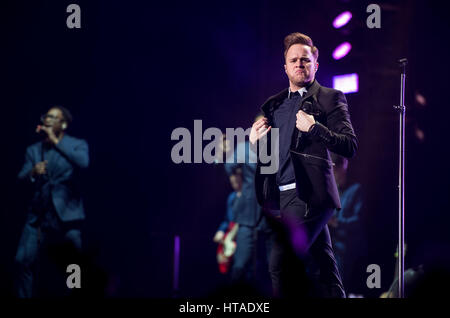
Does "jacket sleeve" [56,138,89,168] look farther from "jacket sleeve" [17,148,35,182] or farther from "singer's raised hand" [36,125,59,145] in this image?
"jacket sleeve" [17,148,35,182]

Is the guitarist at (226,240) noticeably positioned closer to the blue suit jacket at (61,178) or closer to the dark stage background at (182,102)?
the dark stage background at (182,102)

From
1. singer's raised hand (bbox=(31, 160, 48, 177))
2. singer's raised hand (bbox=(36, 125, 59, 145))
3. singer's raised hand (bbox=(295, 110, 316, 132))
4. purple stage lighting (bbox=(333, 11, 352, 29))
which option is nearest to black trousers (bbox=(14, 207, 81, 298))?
singer's raised hand (bbox=(31, 160, 48, 177))

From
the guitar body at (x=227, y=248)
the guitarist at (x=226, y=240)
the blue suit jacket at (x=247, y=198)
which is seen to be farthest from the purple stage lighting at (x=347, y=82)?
the guitar body at (x=227, y=248)

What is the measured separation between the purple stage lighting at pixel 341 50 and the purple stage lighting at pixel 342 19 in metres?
0.25

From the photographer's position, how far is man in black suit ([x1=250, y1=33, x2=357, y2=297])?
3393 millimetres

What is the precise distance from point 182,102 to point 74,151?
1766mm

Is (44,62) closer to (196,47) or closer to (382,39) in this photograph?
(196,47)

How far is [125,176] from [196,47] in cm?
205

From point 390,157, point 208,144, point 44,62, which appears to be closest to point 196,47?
point 208,144

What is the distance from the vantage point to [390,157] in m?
6.68

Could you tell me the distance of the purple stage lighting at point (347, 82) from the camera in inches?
263

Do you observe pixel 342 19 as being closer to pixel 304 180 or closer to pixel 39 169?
pixel 304 180

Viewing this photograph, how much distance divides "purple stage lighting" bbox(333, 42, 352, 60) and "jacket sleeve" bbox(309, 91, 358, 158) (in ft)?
10.7
